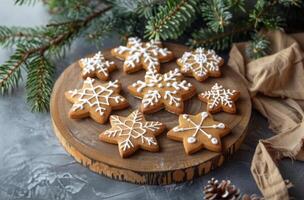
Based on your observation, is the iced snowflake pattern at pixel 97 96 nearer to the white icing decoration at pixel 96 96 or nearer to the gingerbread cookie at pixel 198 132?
the white icing decoration at pixel 96 96

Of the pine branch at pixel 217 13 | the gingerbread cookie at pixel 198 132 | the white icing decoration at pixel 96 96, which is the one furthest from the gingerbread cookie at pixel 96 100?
the pine branch at pixel 217 13

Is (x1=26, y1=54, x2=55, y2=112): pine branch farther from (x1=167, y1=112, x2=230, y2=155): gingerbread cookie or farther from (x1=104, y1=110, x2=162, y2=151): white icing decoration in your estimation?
(x1=167, y1=112, x2=230, y2=155): gingerbread cookie

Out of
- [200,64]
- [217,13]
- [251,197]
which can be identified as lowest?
[251,197]

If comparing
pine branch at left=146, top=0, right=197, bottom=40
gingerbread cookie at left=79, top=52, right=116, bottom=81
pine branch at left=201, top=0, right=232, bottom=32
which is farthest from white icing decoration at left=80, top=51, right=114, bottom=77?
pine branch at left=201, top=0, right=232, bottom=32

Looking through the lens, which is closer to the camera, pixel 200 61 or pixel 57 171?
pixel 57 171

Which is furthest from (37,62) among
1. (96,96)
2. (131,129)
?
(131,129)

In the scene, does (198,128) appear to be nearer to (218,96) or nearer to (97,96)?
(218,96)

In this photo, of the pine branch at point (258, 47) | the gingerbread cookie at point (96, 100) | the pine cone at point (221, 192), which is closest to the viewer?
the pine cone at point (221, 192)
